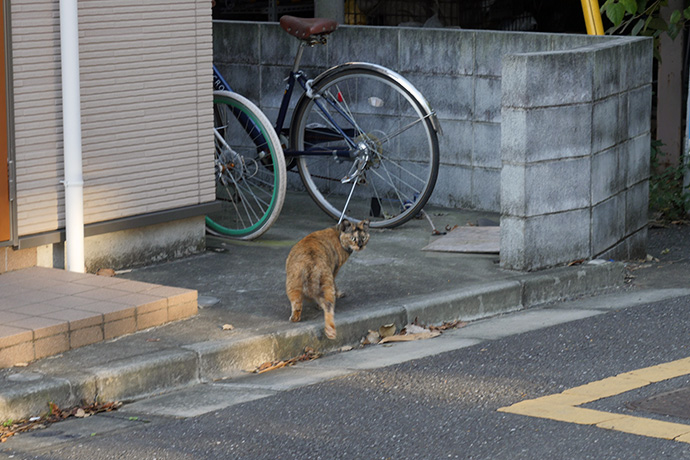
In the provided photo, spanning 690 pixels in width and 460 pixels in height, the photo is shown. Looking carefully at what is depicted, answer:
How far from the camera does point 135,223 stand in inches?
281

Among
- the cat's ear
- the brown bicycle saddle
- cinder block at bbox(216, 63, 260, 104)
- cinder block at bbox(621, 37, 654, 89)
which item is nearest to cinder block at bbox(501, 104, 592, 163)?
cinder block at bbox(621, 37, 654, 89)

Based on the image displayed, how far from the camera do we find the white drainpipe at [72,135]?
6492 millimetres

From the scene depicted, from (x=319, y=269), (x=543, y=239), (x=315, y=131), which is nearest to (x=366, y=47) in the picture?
(x=315, y=131)

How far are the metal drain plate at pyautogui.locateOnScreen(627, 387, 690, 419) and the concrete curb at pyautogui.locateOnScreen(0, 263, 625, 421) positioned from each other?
66.7 inches

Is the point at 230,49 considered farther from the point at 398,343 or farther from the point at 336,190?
the point at 398,343

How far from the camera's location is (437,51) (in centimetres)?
923

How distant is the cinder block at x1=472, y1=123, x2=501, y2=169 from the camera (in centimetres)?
902

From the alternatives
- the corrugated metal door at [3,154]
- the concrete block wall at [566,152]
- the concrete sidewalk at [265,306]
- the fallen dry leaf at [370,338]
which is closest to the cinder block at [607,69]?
the concrete block wall at [566,152]

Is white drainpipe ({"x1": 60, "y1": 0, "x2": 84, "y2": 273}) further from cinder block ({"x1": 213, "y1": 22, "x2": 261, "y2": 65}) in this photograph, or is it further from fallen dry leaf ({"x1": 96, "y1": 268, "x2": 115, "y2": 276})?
cinder block ({"x1": 213, "y1": 22, "x2": 261, "y2": 65})

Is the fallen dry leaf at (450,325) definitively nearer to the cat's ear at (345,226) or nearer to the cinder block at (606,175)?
the cat's ear at (345,226)

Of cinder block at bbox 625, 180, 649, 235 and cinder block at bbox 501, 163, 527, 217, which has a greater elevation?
cinder block at bbox 501, 163, 527, 217

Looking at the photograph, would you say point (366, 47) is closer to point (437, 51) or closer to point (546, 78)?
point (437, 51)

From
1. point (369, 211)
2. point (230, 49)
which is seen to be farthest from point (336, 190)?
point (230, 49)

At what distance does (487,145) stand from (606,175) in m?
1.45
